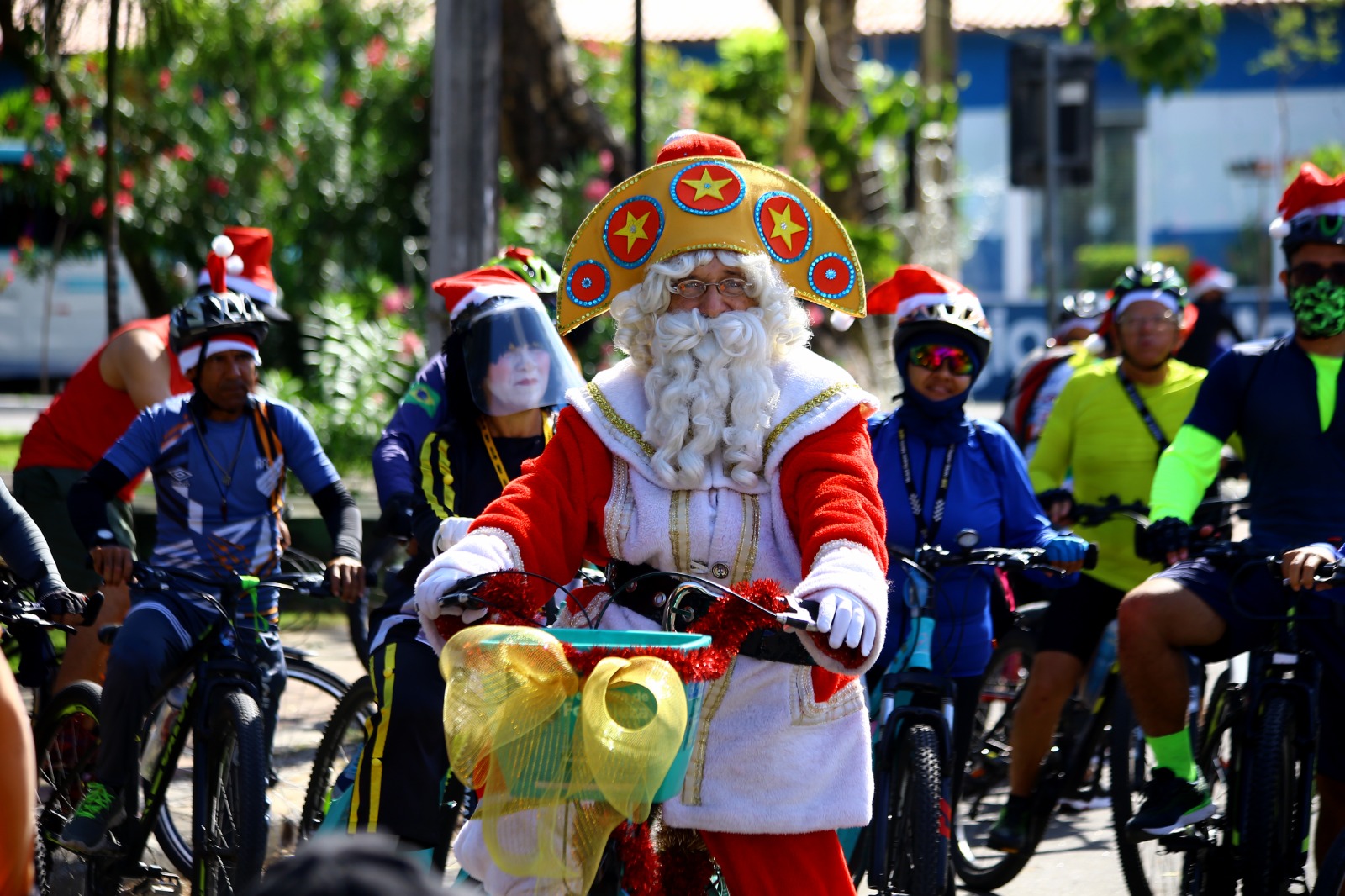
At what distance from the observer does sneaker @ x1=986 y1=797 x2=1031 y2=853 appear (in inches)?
210

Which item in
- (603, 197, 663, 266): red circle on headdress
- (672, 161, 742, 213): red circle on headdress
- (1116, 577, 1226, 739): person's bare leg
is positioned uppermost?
(672, 161, 742, 213): red circle on headdress

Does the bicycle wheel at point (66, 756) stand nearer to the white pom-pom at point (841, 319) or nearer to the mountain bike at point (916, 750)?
the mountain bike at point (916, 750)

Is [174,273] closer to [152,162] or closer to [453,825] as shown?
[152,162]

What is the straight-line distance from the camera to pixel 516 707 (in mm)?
2625

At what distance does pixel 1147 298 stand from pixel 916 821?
2749 millimetres

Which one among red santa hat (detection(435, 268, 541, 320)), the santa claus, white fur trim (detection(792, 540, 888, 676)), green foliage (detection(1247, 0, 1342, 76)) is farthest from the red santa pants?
green foliage (detection(1247, 0, 1342, 76))

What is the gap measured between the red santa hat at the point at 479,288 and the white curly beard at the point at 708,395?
1565 mm

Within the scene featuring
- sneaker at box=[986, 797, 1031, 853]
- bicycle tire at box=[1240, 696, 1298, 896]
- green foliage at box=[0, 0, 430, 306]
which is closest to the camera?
bicycle tire at box=[1240, 696, 1298, 896]

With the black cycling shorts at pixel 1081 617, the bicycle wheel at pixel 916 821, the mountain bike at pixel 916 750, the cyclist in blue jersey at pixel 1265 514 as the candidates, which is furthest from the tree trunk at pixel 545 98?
the bicycle wheel at pixel 916 821

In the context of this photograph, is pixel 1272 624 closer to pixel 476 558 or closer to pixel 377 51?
pixel 476 558

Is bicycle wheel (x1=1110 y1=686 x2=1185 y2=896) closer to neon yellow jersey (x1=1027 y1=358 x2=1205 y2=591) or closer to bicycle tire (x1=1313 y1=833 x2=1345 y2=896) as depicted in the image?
bicycle tire (x1=1313 y1=833 x2=1345 y2=896)

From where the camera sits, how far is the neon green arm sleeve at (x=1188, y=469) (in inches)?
181

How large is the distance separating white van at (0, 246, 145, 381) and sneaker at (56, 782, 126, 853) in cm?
2069

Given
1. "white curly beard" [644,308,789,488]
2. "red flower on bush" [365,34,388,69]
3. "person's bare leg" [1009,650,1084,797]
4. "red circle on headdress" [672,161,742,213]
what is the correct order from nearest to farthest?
1. "white curly beard" [644,308,789,488]
2. "red circle on headdress" [672,161,742,213]
3. "person's bare leg" [1009,650,1084,797]
4. "red flower on bush" [365,34,388,69]
